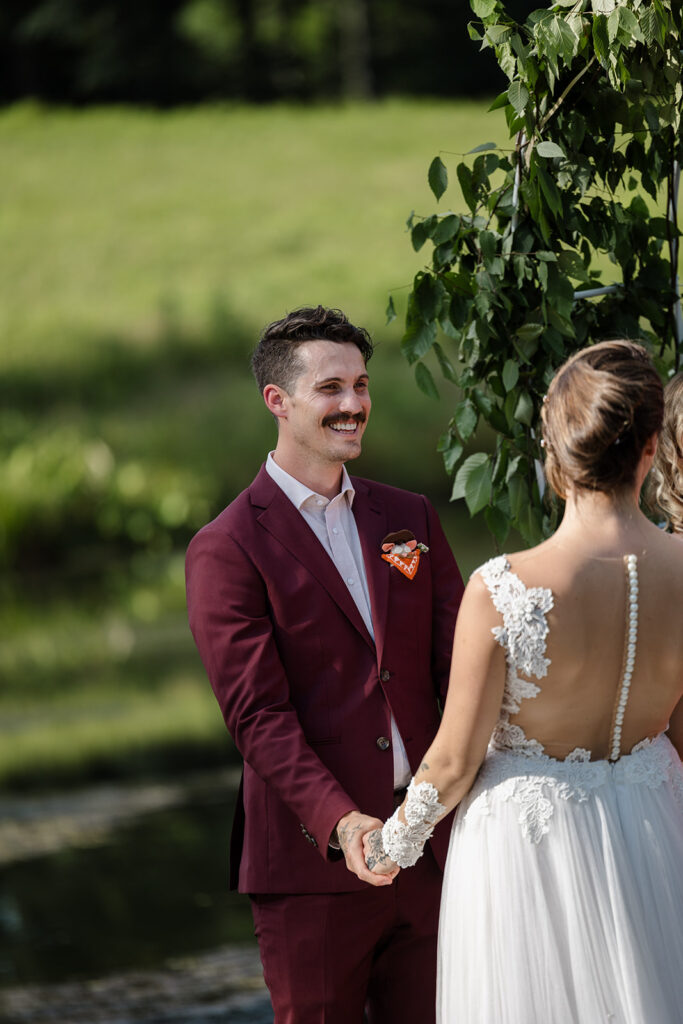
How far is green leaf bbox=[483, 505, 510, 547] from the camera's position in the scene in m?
2.59

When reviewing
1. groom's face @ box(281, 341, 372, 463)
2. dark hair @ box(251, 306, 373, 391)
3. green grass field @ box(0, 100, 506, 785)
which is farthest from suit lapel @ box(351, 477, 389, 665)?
green grass field @ box(0, 100, 506, 785)

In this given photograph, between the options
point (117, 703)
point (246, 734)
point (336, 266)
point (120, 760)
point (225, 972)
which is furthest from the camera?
point (336, 266)

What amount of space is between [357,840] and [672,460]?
0.79 m

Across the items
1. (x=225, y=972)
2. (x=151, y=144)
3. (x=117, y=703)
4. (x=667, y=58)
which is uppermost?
(x=667, y=58)

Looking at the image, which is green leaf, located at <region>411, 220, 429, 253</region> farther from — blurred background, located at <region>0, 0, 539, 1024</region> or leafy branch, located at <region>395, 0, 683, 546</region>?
blurred background, located at <region>0, 0, 539, 1024</region>

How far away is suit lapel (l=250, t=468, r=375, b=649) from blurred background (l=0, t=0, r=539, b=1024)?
0.51m

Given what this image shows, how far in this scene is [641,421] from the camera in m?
1.68

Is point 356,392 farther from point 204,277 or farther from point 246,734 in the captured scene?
point 204,277

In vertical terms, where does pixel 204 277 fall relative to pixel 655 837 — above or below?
below

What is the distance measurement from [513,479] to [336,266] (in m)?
13.7

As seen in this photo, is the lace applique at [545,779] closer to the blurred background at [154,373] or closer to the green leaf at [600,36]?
the blurred background at [154,373]

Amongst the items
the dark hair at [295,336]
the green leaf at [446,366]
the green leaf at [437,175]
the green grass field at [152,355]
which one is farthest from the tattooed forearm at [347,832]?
the green grass field at [152,355]

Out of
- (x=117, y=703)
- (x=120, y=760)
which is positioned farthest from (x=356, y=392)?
(x=117, y=703)

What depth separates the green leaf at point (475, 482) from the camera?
255 cm
